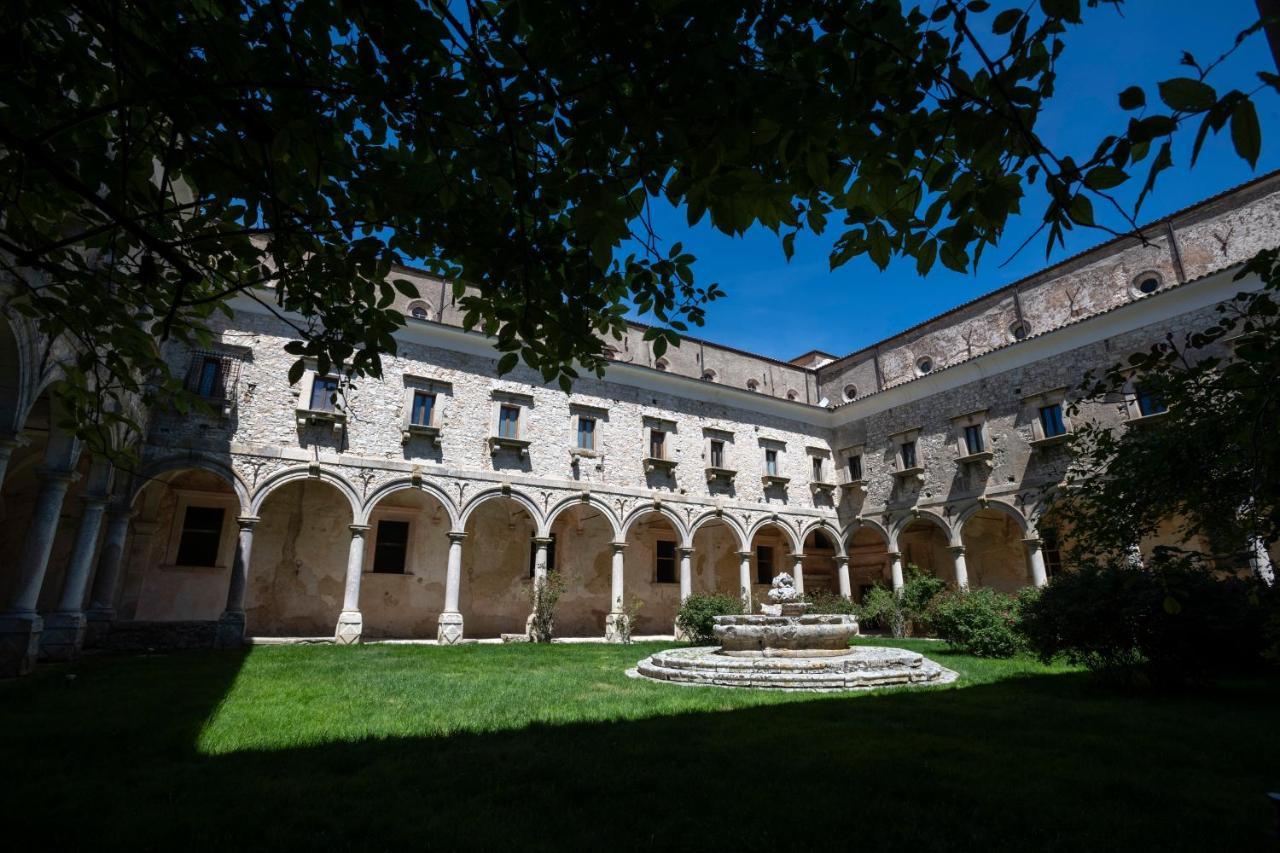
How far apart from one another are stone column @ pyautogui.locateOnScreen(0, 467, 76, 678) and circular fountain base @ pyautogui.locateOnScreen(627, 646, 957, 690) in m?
8.59

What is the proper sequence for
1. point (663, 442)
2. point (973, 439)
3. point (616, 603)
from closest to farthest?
point (616, 603) → point (973, 439) → point (663, 442)

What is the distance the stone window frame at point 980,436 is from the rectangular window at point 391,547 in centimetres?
1657

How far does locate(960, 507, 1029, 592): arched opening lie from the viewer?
66.3 feet

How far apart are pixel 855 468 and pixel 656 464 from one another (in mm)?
7815

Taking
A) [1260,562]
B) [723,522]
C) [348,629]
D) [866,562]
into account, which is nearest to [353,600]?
[348,629]

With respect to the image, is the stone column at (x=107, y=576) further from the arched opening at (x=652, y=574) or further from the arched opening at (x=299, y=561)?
the arched opening at (x=652, y=574)

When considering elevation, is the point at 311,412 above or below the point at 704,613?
above

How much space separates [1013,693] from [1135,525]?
11.1 ft

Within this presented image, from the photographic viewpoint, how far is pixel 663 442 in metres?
20.6

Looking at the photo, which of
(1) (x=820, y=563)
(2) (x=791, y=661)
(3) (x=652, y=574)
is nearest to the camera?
(2) (x=791, y=661)

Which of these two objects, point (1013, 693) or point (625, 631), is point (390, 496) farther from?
point (1013, 693)

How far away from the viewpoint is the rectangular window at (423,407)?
1711 cm

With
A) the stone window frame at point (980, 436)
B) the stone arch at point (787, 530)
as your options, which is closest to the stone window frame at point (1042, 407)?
the stone window frame at point (980, 436)

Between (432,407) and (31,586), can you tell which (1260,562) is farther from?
(31,586)
